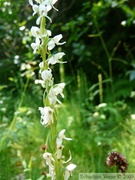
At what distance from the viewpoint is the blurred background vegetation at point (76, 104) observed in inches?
86.7

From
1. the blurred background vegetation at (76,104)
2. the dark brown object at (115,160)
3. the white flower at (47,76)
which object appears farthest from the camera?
the blurred background vegetation at (76,104)

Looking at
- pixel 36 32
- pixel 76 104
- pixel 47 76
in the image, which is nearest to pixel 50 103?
pixel 47 76

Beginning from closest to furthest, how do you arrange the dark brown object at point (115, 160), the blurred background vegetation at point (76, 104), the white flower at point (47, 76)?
1. the white flower at point (47, 76)
2. the dark brown object at point (115, 160)
3. the blurred background vegetation at point (76, 104)

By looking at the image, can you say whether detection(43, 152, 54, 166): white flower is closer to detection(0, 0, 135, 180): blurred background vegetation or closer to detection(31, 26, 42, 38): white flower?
detection(31, 26, 42, 38): white flower

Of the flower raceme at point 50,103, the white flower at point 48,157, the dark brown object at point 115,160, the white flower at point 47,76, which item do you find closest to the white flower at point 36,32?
the flower raceme at point 50,103

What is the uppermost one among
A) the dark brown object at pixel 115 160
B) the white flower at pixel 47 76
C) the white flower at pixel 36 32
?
the white flower at pixel 36 32

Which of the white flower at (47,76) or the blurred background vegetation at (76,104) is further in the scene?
the blurred background vegetation at (76,104)

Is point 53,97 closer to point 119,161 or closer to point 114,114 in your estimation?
point 119,161

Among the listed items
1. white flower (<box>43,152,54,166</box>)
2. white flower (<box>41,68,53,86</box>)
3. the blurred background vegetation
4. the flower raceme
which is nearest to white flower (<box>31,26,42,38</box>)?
the flower raceme

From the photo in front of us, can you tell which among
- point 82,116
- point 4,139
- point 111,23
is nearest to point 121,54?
point 111,23

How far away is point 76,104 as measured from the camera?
3146 millimetres

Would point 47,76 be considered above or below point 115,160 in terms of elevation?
above

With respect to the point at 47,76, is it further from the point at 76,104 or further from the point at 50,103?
the point at 76,104

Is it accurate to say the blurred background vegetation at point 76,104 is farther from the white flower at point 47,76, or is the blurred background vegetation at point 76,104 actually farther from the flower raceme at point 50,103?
the white flower at point 47,76
